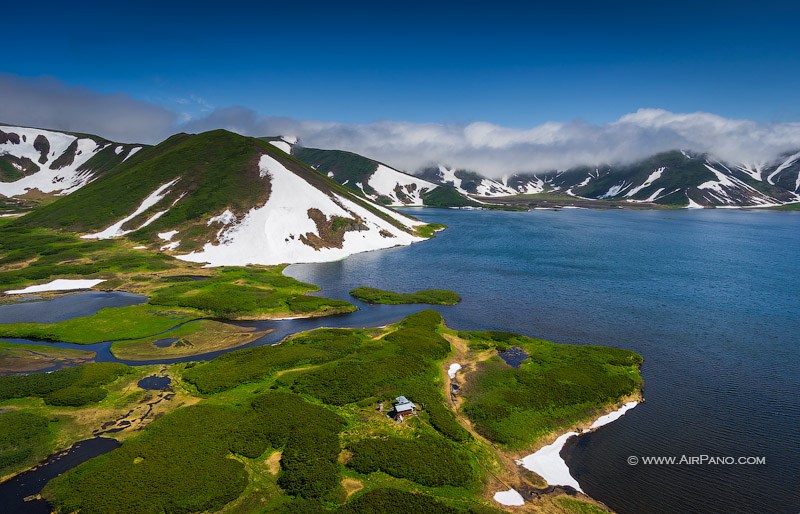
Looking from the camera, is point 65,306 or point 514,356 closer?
point 514,356

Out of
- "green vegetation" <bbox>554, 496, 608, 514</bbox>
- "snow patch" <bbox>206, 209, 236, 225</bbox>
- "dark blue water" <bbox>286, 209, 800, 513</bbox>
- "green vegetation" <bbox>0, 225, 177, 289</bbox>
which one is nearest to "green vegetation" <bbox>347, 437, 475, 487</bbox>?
"green vegetation" <bbox>554, 496, 608, 514</bbox>

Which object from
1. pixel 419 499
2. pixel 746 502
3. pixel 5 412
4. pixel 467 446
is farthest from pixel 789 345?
pixel 5 412

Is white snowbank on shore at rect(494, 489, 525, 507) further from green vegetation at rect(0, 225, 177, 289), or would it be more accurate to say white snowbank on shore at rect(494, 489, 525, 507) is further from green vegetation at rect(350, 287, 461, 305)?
green vegetation at rect(0, 225, 177, 289)

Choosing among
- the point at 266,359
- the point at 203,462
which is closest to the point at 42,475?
the point at 203,462

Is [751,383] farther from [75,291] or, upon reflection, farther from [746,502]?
[75,291]

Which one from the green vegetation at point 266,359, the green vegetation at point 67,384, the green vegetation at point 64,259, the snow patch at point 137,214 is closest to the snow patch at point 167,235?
the green vegetation at point 64,259

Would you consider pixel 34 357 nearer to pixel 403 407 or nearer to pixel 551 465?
pixel 403 407
